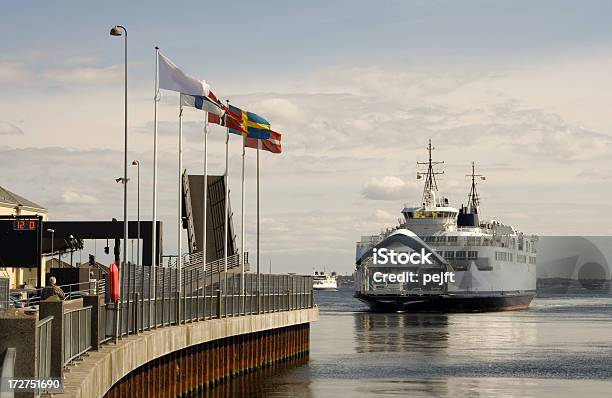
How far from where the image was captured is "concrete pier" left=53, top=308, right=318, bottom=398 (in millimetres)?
22763

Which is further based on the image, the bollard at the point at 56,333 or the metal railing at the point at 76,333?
the metal railing at the point at 76,333

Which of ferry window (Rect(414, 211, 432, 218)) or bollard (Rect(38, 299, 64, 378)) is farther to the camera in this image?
ferry window (Rect(414, 211, 432, 218))

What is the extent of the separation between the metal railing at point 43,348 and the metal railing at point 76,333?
202 cm

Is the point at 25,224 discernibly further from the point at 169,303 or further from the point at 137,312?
the point at 137,312

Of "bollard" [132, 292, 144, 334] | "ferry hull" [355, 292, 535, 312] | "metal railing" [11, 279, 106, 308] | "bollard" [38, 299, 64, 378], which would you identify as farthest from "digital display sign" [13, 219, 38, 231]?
"ferry hull" [355, 292, 535, 312]

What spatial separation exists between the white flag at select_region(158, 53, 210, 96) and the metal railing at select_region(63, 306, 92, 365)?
1801 cm

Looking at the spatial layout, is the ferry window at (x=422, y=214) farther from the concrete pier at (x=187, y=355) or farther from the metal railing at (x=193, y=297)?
the concrete pier at (x=187, y=355)

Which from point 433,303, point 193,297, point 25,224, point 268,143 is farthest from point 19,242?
point 433,303

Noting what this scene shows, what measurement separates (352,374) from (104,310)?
27.3m

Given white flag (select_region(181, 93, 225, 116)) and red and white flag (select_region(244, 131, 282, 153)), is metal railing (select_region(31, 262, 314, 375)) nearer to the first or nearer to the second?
red and white flag (select_region(244, 131, 282, 153))

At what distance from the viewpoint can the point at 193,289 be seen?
43031mm

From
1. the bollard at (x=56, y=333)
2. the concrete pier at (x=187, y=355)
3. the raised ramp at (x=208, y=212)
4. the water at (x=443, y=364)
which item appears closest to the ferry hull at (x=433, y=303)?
the water at (x=443, y=364)

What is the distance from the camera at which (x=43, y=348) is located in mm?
17359

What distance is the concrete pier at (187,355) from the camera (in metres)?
22.8
